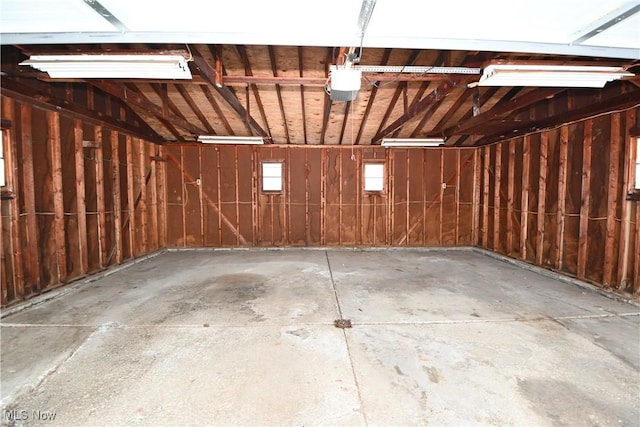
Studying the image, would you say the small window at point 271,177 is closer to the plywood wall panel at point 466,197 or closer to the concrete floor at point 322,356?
the concrete floor at point 322,356

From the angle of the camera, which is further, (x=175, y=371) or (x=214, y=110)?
(x=214, y=110)

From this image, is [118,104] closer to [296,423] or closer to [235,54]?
[235,54]

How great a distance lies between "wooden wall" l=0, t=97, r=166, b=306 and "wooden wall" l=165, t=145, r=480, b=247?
1227 millimetres

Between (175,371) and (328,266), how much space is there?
3.60 meters

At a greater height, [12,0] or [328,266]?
[12,0]

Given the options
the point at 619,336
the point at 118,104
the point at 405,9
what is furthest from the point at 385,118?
the point at 118,104

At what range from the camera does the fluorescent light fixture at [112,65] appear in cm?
256

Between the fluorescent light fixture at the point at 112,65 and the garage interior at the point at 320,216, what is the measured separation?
0.09 ft

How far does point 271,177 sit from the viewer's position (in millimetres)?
7324

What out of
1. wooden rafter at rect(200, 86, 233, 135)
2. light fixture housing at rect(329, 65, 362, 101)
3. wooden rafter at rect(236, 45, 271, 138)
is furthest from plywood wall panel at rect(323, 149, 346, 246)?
light fixture housing at rect(329, 65, 362, 101)

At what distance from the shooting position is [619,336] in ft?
8.95

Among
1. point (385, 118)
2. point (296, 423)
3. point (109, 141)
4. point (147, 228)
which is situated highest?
point (385, 118)

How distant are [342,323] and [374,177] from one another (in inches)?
205

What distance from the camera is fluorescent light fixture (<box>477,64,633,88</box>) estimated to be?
2.69 m
